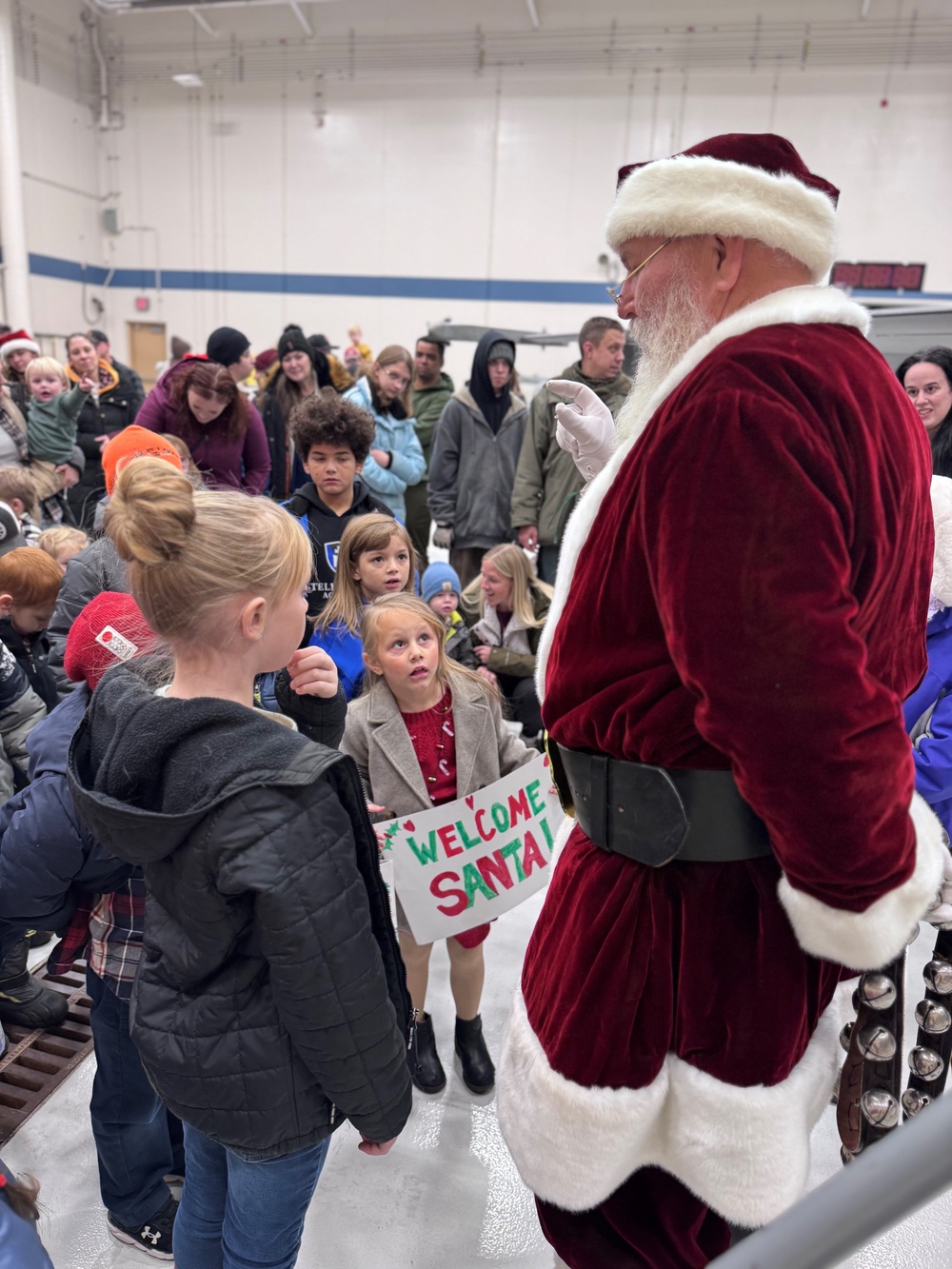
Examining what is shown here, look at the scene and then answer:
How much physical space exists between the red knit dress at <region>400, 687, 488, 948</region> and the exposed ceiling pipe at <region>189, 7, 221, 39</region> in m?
13.8

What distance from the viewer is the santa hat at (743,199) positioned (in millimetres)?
1085

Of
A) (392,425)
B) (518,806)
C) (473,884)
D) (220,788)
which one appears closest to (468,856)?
(473,884)

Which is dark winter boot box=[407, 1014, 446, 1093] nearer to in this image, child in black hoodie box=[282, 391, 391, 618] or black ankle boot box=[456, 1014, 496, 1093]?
black ankle boot box=[456, 1014, 496, 1093]

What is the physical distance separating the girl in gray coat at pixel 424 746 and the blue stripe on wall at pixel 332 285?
34.7ft

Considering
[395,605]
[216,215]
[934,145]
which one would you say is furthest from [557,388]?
[216,215]

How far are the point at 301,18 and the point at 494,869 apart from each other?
43.3 feet

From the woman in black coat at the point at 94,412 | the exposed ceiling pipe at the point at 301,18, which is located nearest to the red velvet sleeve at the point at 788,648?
the woman in black coat at the point at 94,412

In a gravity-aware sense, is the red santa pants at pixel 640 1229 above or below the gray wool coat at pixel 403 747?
below

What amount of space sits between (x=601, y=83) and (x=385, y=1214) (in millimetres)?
12550

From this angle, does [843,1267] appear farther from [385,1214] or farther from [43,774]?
[43,774]

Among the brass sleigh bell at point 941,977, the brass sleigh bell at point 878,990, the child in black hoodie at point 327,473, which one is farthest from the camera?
the child in black hoodie at point 327,473

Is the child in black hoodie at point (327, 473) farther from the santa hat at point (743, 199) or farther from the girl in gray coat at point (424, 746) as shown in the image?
the santa hat at point (743, 199)

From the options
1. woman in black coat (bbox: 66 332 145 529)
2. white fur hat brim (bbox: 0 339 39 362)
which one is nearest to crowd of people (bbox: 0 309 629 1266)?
woman in black coat (bbox: 66 332 145 529)

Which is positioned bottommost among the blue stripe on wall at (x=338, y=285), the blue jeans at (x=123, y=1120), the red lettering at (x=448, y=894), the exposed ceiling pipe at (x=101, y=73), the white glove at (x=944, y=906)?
the blue jeans at (x=123, y=1120)
